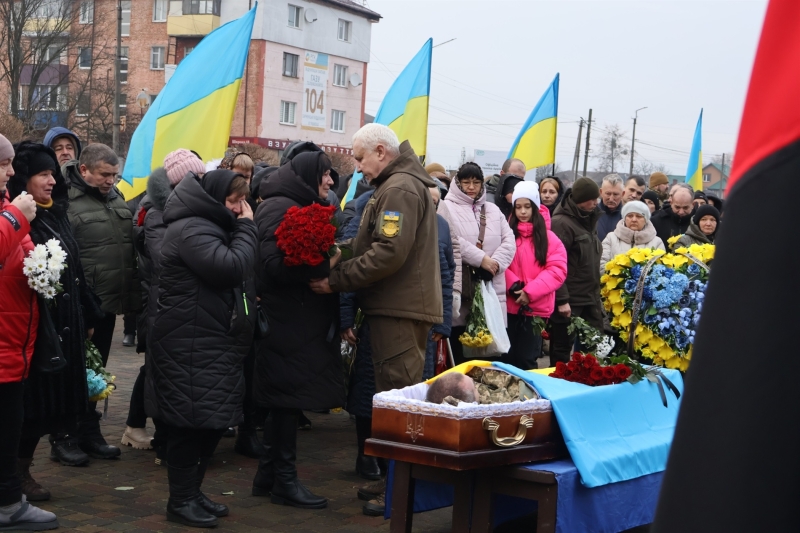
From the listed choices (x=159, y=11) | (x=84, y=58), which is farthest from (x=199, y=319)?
(x=159, y=11)

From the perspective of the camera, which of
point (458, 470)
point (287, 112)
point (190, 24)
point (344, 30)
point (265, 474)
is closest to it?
point (458, 470)

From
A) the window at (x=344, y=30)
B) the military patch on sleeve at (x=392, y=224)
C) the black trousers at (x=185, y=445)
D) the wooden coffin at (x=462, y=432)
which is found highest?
the window at (x=344, y=30)

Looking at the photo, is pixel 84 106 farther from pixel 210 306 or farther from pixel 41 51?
pixel 210 306

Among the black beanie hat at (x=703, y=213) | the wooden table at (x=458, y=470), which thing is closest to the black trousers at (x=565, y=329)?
the black beanie hat at (x=703, y=213)

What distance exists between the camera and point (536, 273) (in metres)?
8.48

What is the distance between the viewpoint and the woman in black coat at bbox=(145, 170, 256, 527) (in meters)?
5.27

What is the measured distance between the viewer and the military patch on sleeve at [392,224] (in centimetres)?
579

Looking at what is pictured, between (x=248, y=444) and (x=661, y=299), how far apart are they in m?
3.11

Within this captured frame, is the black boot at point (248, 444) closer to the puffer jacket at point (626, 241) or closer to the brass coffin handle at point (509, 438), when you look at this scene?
the brass coffin handle at point (509, 438)

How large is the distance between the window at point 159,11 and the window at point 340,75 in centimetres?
1103

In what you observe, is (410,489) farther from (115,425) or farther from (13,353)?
(115,425)

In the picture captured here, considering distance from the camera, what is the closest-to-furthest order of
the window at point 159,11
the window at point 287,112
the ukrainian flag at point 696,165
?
the ukrainian flag at point 696,165 < the window at point 287,112 < the window at point 159,11

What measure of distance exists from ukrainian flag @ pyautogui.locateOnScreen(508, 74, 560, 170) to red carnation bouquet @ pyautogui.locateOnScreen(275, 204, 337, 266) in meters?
7.17

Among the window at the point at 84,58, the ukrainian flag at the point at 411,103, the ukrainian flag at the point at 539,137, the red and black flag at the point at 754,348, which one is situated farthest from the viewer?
the window at the point at 84,58
